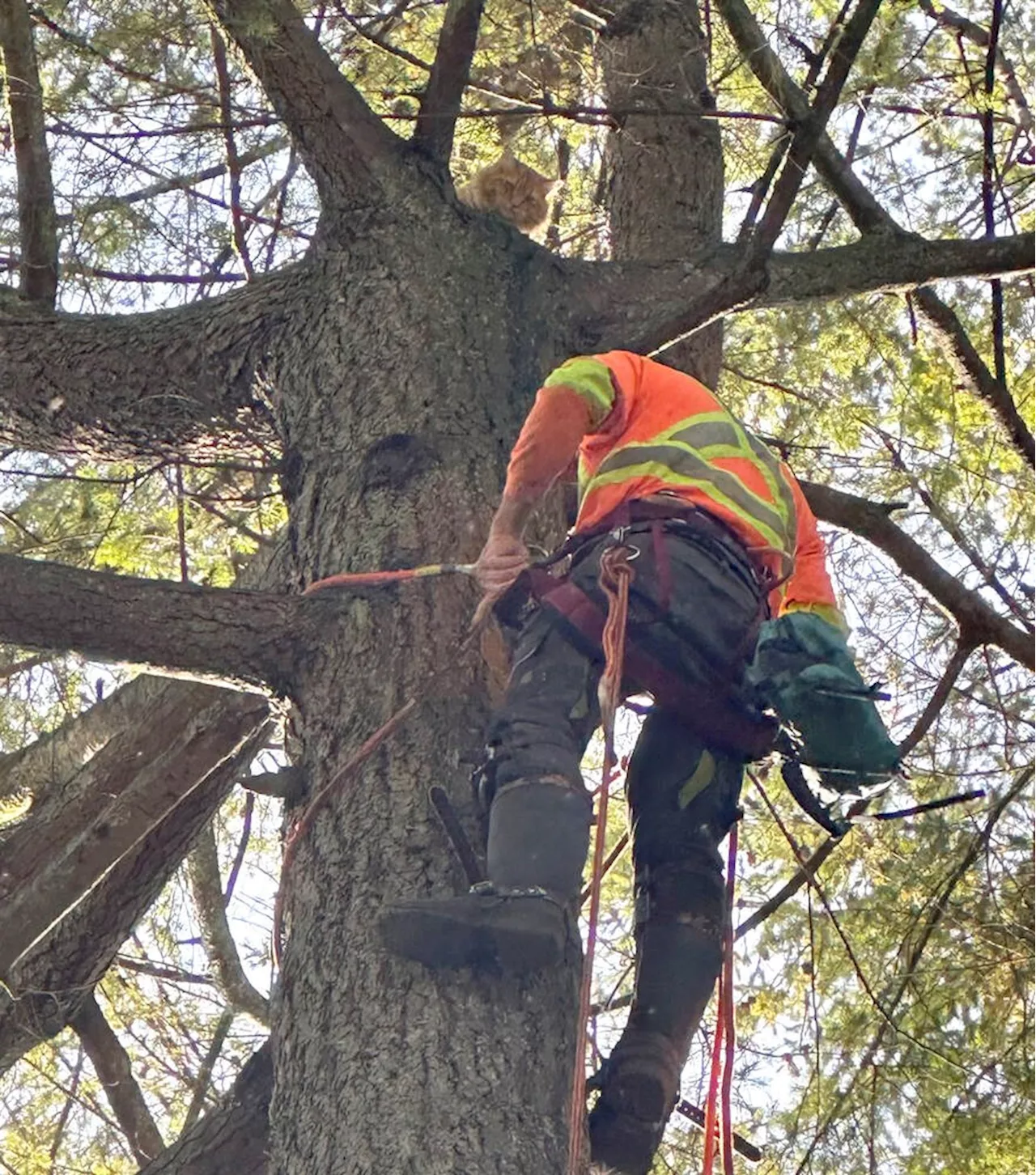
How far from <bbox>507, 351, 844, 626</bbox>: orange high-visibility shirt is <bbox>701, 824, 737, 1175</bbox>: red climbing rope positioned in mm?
592

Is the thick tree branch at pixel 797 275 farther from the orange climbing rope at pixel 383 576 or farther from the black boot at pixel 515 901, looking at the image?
the black boot at pixel 515 901

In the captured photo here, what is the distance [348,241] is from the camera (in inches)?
147

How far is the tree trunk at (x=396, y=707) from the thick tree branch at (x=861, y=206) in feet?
2.21

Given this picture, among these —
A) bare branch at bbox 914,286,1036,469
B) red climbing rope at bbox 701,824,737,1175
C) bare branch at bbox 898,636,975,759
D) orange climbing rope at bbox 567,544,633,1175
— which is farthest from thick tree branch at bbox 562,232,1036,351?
red climbing rope at bbox 701,824,737,1175

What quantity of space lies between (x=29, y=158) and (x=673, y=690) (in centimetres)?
211

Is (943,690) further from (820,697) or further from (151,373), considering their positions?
(151,373)

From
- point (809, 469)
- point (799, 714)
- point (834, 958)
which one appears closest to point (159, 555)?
point (809, 469)

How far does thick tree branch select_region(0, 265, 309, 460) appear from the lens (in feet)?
12.3

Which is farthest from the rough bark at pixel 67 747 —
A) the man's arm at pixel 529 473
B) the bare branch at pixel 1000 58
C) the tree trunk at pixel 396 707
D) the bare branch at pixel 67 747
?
the bare branch at pixel 1000 58

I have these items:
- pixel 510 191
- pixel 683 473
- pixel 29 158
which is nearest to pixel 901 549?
pixel 683 473

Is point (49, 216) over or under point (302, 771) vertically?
over

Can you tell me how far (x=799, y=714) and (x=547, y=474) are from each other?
599 mm

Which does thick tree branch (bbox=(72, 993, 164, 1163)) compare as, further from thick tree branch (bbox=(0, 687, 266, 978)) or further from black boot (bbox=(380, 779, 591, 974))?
black boot (bbox=(380, 779, 591, 974))

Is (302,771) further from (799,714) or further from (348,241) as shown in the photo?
(348,241)
